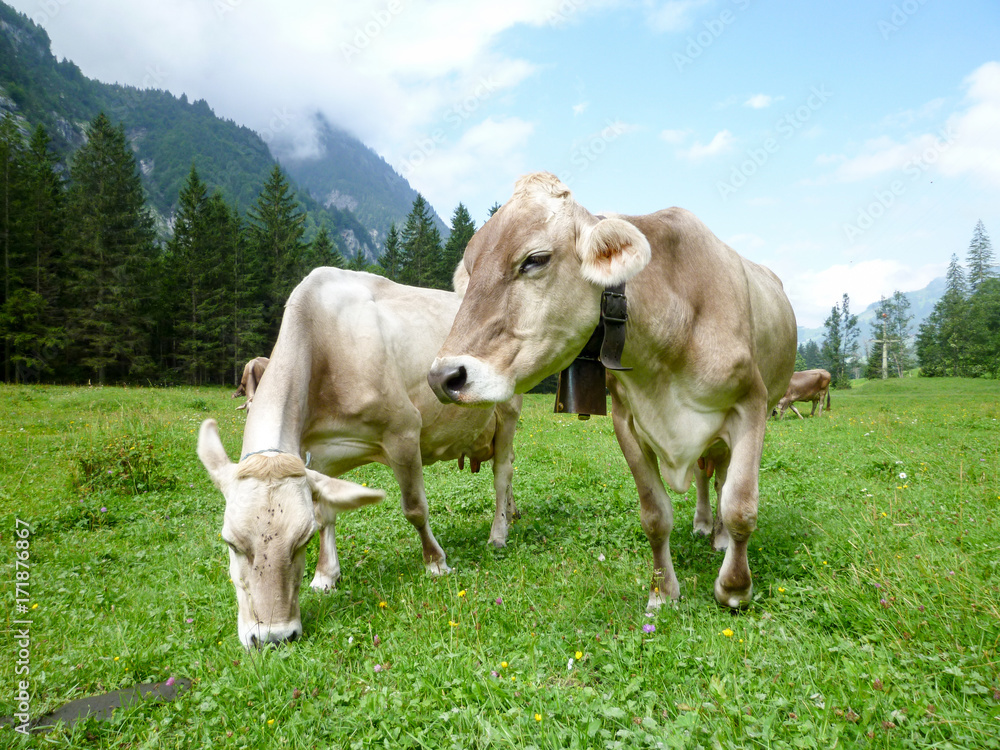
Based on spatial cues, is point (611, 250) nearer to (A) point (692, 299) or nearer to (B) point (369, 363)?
(A) point (692, 299)

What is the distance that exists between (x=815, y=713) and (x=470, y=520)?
478 cm

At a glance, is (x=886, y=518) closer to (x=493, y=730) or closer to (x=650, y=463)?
(x=650, y=463)

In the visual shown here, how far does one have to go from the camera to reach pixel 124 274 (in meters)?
39.2

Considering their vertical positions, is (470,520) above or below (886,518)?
below

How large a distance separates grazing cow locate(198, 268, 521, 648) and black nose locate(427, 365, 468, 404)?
4.52ft

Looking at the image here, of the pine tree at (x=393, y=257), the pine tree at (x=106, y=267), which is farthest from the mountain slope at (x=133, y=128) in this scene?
the pine tree at (x=393, y=257)

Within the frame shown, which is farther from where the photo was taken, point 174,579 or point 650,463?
point 174,579

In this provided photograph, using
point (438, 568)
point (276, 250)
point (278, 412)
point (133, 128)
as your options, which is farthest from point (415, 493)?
point (133, 128)

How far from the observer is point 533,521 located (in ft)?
19.3

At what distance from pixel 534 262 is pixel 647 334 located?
87cm

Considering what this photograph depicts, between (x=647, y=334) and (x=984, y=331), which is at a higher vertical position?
(x=984, y=331)

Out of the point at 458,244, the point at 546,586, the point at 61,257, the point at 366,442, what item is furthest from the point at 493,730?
the point at 458,244

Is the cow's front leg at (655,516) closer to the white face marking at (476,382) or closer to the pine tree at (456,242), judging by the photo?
the white face marking at (476,382)

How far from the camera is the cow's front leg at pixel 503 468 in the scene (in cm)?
577
